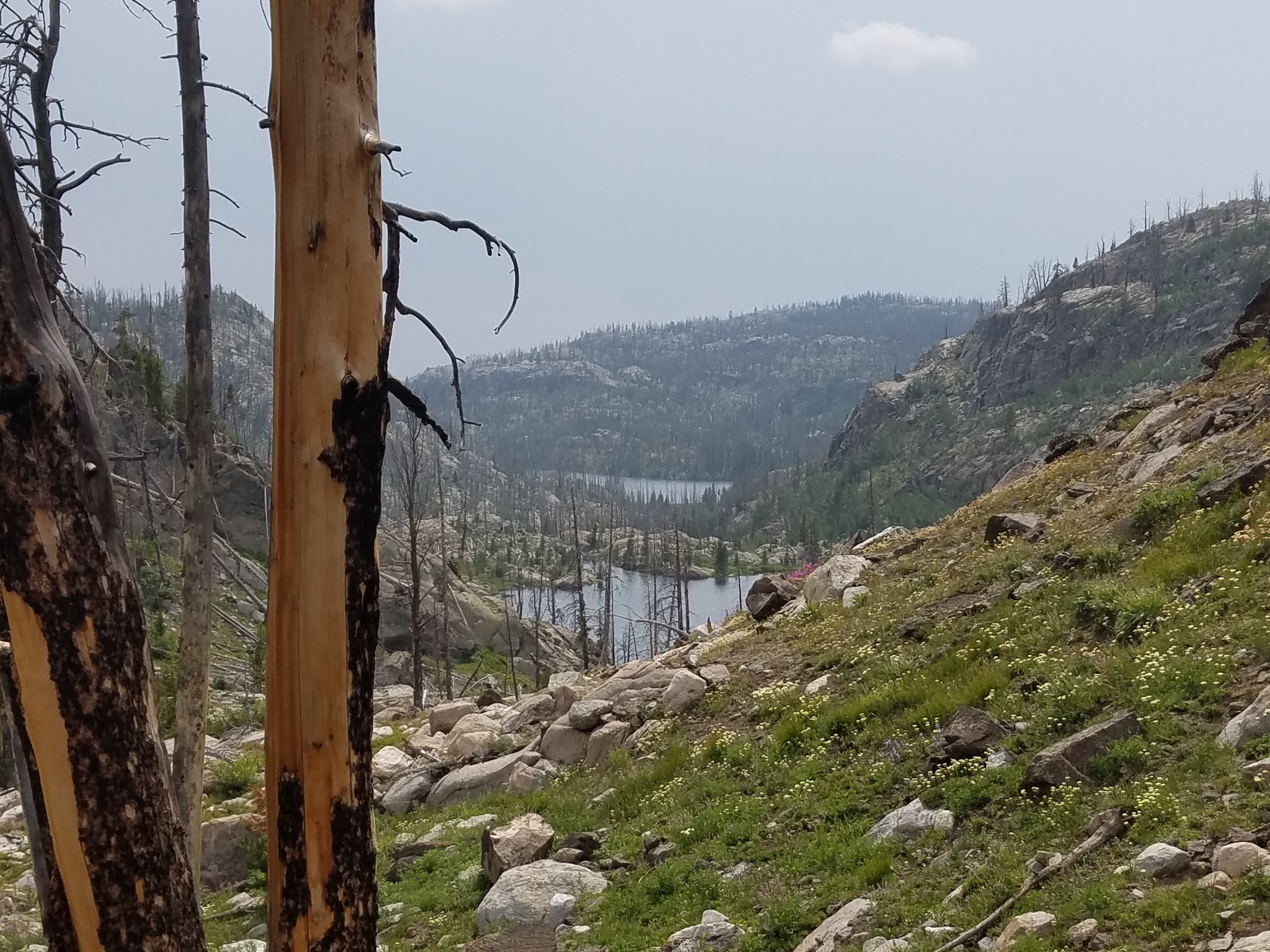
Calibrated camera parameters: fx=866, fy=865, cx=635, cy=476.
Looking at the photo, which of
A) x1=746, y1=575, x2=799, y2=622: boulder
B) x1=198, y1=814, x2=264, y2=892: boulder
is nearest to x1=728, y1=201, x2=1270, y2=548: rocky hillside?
x1=746, y1=575, x2=799, y2=622: boulder

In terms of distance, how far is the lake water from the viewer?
78.6 meters

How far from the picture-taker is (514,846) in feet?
29.0

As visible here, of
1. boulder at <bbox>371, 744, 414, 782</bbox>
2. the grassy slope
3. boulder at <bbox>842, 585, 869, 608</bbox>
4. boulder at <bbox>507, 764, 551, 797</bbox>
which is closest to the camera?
the grassy slope

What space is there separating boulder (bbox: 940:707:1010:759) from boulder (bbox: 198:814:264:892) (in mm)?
8854

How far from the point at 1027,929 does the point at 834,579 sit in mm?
11780

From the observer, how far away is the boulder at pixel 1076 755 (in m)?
6.27

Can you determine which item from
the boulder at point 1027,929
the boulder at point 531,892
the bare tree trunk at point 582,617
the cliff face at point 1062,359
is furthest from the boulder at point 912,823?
the cliff face at point 1062,359

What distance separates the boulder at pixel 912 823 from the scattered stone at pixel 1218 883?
2.07m

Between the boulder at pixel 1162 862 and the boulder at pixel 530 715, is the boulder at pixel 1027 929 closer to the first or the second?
the boulder at pixel 1162 862

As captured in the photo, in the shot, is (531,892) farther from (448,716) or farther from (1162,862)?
(448,716)

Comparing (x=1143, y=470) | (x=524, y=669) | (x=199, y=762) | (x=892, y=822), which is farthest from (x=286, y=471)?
(x=524, y=669)

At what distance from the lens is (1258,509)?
9328 millimetres

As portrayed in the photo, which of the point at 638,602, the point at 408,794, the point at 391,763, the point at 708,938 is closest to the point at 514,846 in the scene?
the point at 708,938

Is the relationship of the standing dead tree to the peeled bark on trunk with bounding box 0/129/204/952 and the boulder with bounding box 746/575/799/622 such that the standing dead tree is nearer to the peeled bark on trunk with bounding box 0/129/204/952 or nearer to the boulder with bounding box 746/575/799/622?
the peeled bark on trunk with bounding box 0/129/204/952
